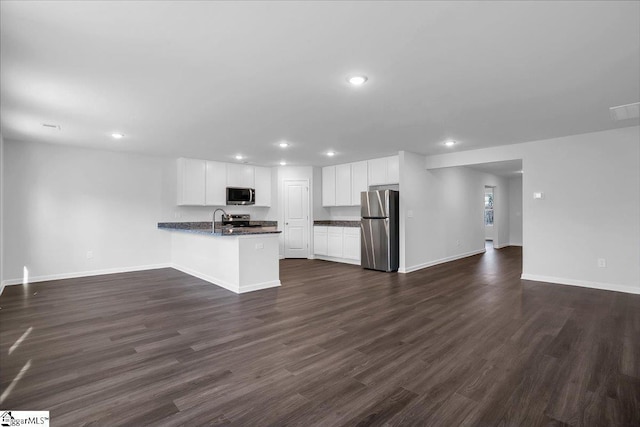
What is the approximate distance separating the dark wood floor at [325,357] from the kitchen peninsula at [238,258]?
0.37 m

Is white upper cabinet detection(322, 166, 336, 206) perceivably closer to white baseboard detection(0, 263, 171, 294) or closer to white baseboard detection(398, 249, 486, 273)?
white baseboard detection(398, 249, 486, 273)

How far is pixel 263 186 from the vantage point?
319 inches

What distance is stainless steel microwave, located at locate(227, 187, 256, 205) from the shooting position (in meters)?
7.31

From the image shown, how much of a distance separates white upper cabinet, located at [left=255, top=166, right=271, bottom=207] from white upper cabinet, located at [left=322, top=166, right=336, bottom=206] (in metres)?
1.45

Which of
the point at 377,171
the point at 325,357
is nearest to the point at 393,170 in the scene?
the point at 377,171

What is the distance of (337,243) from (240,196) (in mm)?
2588

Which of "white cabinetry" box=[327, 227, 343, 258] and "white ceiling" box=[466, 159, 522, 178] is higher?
"white ceiling" box=[466, 159, 522, 178]

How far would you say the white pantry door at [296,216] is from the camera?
8133mm

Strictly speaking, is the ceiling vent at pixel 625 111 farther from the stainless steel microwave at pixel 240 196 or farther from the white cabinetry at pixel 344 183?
the stainless steel microwave at pixel 240 196

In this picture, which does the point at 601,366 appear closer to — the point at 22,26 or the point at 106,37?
the point at 106,37

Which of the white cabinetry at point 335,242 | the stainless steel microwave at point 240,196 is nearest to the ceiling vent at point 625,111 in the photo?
the white cabinetry at point 335,242

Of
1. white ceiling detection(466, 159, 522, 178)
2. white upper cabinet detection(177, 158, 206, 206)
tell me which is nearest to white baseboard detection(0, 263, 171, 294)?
white upper cabinet detection(177, 158, 206, 206)

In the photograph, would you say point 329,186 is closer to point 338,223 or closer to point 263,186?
point 338,223

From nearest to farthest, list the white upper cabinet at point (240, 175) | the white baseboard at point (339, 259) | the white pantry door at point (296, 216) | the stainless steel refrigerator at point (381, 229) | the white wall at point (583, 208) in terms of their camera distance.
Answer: the white wall at point (583, 208) < the stainless steel refrigerator at point (381, 229) < the white baseboard at point (339, 259) < the white upper cabinet at point (240, 175) < the white pantry door at point (296, 216)
